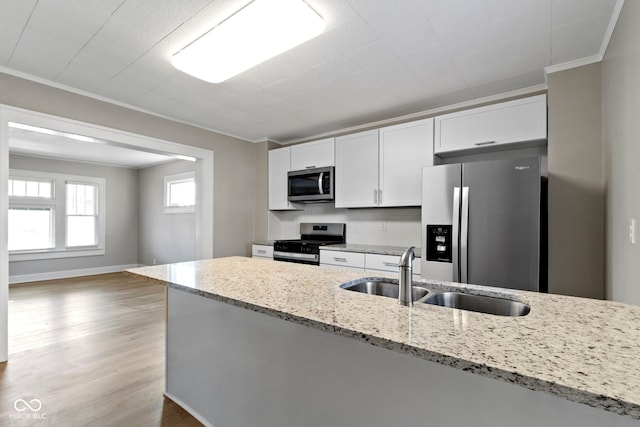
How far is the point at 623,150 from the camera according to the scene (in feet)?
5.60

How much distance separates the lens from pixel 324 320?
96cm

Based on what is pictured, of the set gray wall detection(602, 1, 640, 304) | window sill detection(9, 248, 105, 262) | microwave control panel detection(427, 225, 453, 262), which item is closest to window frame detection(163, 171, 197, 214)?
window sill detection(9, 248, 105, 262)

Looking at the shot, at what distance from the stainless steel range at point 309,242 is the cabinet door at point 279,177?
0.43m

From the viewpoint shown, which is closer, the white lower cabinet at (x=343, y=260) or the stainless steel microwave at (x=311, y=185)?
the white lower cabinet at (x=343, y=260)

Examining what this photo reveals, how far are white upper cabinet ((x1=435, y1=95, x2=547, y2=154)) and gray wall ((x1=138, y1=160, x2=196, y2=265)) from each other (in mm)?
4818

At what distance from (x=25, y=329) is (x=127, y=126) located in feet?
7.78

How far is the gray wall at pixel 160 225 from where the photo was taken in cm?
617

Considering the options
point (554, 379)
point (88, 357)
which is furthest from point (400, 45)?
point (88, 357)

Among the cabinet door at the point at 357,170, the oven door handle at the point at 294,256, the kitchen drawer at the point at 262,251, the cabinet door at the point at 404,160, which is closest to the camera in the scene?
the cabinet door at the point at 404,160

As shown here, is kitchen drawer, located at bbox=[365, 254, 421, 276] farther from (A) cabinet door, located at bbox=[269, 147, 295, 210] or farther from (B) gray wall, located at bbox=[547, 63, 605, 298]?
(A) cabinet door, located at bbox=[269, 147, 295, 210]

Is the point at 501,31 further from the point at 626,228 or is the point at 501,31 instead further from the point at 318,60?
the point at 626,228

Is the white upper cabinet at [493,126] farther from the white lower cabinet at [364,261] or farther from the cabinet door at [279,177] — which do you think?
the cabinet door at [279,177]

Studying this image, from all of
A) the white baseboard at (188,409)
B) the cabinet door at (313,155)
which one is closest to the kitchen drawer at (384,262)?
the cabinet door at (313,155)

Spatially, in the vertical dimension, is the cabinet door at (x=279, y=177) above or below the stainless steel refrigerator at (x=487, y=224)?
above
